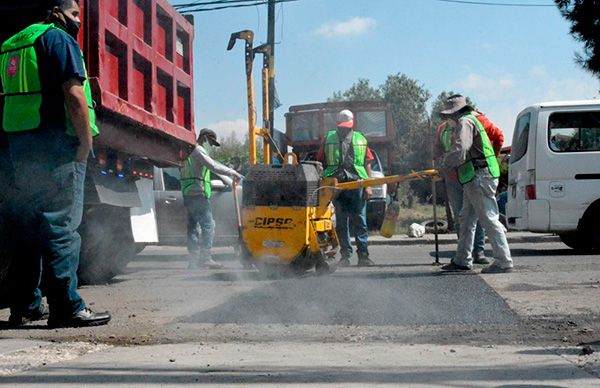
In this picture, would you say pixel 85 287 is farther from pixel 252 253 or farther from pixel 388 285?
pixel 388 285

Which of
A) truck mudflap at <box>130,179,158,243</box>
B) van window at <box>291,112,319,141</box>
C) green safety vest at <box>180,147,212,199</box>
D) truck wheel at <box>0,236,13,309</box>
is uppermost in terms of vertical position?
van window at <box>291,112,319,141</box>

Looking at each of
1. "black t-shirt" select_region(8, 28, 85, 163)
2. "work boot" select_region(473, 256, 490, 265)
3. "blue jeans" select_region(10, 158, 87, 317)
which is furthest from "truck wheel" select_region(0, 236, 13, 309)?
"work boot" select_region(473, 256, 490, 265)

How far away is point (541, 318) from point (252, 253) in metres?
3.58

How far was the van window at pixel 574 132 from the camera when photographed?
10.7m

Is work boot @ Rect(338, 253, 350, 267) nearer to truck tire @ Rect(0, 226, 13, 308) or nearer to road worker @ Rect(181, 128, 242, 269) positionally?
road worker @ Rect(181, 128, 242, 269)

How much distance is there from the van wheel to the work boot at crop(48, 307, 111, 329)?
751 cm

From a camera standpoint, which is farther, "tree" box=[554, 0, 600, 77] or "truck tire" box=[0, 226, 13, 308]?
"tree" box=[554, 0, 600, 77]

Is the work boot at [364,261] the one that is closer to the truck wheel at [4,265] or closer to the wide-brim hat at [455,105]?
the wide-brim hat at [455,105]

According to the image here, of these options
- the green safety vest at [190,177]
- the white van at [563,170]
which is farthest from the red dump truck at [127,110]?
the white van at [563,170]

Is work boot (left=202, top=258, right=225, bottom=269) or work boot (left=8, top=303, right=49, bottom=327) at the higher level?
work boot (left=8, top=303, right=49, bottom=327)

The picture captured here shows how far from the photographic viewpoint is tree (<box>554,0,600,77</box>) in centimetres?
1591

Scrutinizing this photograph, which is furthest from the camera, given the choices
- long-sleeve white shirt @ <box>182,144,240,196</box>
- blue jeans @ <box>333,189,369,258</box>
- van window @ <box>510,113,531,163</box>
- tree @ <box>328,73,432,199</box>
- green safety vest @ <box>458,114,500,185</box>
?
tree @ <box>328,73,432,199</box>

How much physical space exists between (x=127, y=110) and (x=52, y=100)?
5.67 feet

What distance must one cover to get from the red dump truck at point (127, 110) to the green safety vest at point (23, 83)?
1041 mm
